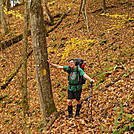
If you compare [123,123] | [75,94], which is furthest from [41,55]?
[123,123]

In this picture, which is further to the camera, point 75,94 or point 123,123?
point 75,94

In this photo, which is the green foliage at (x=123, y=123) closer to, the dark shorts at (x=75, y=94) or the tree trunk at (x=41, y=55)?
the dark shorts at (x=75, y=94)

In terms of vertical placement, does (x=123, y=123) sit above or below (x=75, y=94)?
below

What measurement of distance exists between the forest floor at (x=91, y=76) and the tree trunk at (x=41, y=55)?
775 millimetres

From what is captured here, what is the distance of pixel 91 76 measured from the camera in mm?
9562

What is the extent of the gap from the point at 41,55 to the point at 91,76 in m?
4.56

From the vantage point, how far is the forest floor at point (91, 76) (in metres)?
5.50

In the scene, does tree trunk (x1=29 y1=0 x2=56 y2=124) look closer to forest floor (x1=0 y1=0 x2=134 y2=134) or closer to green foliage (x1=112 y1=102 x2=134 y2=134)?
forest floor (x1=0 y1=0 x2=134 y2=134)

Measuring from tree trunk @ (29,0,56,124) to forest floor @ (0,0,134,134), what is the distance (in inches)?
30.5

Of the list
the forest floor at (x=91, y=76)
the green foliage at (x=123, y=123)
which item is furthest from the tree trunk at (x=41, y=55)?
the green foliage at (x=123, y=123)

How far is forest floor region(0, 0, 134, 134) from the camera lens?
5.50 meters

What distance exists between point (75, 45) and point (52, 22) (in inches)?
277

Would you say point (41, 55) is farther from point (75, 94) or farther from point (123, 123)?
point (123, 123)

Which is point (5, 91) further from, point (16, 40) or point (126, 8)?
point (126, 8)
